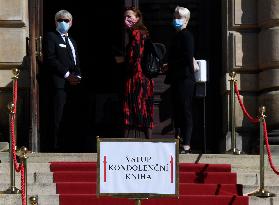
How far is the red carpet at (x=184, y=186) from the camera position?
9.95 m

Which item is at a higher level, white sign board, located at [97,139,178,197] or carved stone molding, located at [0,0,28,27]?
carved stone molding, located at [0,0,28,27]

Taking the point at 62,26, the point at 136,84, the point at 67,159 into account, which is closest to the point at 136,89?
the point at 136,84

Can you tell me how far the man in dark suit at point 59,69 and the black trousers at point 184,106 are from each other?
1583 millimetres

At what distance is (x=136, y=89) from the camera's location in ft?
42.5

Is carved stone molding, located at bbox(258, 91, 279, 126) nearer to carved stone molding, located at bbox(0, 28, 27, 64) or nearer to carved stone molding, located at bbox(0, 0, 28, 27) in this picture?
carved stone molding, located at bbox(0, 28, 27, 64)

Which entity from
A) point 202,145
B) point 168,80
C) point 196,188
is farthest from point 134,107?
point 196,188

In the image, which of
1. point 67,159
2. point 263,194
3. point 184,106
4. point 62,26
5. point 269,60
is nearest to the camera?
point 263,194

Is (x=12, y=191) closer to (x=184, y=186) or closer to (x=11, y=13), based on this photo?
(x=184, y=186)

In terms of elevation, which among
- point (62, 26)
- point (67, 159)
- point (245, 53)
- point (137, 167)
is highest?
point (62, 26)

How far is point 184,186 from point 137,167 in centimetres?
201

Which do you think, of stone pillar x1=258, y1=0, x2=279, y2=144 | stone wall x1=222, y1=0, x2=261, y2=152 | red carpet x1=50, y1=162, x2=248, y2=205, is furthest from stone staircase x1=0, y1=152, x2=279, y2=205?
stone wall x1=222, y1=0, x2=261, y2=152

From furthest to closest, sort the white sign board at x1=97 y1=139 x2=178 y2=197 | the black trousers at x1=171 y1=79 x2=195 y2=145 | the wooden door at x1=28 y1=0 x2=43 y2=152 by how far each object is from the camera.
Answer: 1. the wooden door at x1=28 y1=0 x2=43 y2=152
2. the black trousers at x1=171 y1=79 x2=195 y2=145
3. the white sign board at x1=97 y1=139 x2=178 y2=197

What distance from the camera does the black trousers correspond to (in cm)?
1230

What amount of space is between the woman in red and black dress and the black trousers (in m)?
0.62
